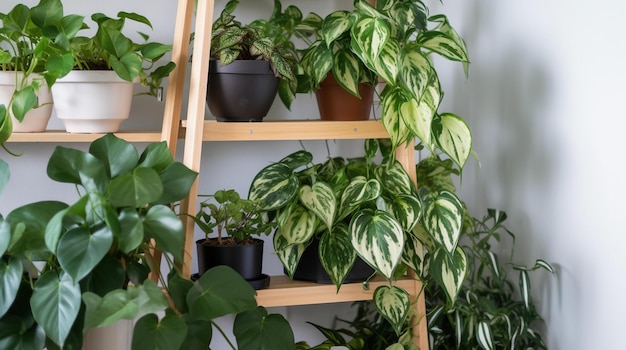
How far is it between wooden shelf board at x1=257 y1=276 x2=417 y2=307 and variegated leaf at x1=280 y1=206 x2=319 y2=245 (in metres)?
0.11

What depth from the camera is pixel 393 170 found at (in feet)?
5.87

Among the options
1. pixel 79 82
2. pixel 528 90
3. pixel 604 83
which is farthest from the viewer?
pixel 528 90

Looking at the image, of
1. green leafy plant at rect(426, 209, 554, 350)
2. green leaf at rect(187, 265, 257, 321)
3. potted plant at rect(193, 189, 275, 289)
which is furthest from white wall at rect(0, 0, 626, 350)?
green leaf at rect(187, 265, 257, 321)

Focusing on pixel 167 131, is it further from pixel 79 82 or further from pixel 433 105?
pixel 433 105

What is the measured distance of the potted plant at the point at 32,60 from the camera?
155 cm

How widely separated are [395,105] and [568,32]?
0.42 meters

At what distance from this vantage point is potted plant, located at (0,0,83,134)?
5.09 ft

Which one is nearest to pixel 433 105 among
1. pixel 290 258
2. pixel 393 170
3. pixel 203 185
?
pixel 393 170

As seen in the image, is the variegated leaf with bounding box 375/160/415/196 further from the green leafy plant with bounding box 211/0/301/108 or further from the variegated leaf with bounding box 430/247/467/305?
the green leafy plant with bounding box 211/0/301/108

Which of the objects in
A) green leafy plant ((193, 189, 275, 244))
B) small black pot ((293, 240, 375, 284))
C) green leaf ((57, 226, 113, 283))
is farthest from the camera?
small black pot ((293, 240, 375, 284))

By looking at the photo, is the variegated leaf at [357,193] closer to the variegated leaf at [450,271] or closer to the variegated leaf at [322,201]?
the variegated leaf at [322,201]

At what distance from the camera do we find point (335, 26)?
1704 mm

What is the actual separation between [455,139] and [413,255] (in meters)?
0.30

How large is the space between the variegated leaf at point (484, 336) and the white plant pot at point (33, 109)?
1.10m
